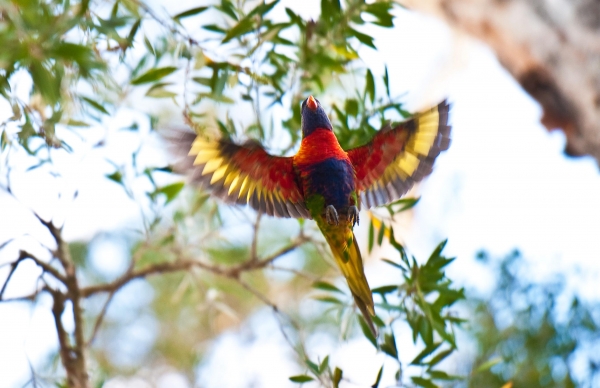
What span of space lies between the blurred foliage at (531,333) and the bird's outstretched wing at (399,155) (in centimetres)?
65

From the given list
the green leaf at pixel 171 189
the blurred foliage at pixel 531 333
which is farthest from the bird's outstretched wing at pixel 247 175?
the blurred foliage at pixel 531 333

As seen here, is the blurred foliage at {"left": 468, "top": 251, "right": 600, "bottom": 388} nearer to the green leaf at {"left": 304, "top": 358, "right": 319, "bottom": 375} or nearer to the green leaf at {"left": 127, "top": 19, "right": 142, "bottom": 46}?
the green leaf at {"left": 304, "top": 358, "right": 319, "bottom": 375}

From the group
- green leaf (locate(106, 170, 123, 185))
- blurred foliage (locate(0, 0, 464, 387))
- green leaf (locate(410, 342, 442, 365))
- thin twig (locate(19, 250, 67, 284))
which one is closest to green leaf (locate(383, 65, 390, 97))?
blurred foliage (locate(0, 0, 464, 387))

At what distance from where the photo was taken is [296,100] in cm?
173

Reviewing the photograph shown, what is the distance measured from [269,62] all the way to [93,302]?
2687 mm

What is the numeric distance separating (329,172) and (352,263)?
0.24m

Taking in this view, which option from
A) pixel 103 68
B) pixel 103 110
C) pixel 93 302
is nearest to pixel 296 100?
pixel 103 110

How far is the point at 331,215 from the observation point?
1.43 m

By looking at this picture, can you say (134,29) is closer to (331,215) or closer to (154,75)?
(154,75)

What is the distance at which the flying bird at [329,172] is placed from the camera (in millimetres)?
1440

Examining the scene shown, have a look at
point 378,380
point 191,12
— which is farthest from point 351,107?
point 378,380

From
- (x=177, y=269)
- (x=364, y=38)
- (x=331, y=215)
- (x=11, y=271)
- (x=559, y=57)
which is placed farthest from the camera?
(x=559, y=57)

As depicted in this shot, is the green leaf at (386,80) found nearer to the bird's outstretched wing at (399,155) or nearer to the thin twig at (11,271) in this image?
the bird's outstretched wing at (399,155)

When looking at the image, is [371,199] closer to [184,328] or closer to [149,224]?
[149,224]
